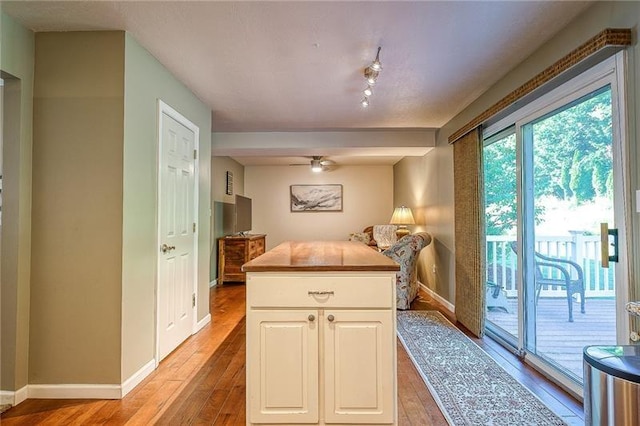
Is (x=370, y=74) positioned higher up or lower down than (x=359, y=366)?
higher up

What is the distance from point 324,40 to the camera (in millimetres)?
2256

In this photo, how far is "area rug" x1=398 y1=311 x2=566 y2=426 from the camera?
1.87 meters

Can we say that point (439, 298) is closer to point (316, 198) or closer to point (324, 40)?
point (324, 40)

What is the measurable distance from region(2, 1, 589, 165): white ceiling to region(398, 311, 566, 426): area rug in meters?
2.27

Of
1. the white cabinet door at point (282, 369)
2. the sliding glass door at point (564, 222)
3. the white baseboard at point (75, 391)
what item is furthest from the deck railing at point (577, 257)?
the white baseboard at point (75, 391)

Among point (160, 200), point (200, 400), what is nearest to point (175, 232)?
point (160, 200)

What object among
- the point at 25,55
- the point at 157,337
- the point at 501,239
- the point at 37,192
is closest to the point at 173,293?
the point at 157,337

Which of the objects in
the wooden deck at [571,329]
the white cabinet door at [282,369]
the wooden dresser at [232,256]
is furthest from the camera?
the wooden dresser at [232,256]

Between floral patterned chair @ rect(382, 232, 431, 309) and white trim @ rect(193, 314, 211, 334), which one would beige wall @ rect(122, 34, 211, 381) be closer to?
white trim @ rect(193, 314, 211, 334)

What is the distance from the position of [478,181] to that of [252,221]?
5358 millimetres

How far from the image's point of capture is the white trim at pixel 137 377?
2.13 metres

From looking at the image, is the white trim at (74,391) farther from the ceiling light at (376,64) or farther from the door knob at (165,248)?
the ceiling light at (376,64)

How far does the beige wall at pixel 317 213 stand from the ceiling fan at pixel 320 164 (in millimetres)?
130

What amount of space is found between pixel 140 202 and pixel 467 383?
251 centimetres
